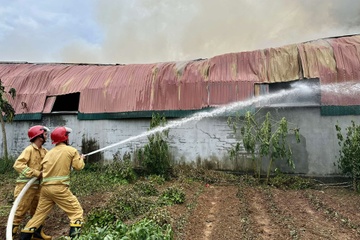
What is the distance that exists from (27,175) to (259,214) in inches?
169

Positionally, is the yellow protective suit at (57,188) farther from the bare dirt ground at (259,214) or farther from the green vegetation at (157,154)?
the green vegetation at (157,154)

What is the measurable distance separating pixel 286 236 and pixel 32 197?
14.0ft

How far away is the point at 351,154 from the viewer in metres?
7.29

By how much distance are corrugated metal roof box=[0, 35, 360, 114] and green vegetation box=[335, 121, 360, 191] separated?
3.83 ft

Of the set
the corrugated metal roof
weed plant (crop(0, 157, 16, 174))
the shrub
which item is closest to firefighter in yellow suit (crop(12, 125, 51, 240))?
the shrub

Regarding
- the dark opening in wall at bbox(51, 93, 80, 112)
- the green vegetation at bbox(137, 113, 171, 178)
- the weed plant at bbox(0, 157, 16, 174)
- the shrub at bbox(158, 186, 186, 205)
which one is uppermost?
the dark opening in wall at bbox(51, 93, 80, 112)

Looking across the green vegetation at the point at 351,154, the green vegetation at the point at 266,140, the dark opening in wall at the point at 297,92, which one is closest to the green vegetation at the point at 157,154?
the green vegetation at the point at 266,140

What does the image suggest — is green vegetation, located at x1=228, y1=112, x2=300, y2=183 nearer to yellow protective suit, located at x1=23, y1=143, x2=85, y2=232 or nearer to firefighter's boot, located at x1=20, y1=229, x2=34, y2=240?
yellow protective suit, located at x1=23, y1=143, x2=85, y2=232

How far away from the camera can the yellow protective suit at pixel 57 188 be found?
4379mm

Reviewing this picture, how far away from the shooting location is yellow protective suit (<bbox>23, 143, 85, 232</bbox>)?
438 cm

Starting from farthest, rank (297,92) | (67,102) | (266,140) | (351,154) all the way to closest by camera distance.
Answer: (67,102) < (297,92) < (266,140) < (351,154)

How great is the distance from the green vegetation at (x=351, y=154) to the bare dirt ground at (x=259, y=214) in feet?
1.72

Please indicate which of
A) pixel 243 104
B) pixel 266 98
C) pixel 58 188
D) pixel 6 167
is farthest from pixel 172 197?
pixel 6 167

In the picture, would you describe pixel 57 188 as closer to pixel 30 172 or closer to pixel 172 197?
pixel 30 172
